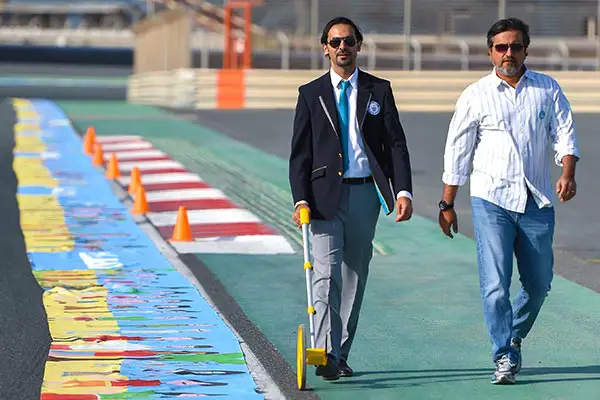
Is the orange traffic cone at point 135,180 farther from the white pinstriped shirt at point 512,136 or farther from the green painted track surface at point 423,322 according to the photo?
the white pinstriped shirt at point 512,136

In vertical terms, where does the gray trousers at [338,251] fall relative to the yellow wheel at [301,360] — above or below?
above

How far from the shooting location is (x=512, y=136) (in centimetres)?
753

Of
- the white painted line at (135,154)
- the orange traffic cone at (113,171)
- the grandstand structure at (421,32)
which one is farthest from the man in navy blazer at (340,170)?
the grandstand structure at (421,32)

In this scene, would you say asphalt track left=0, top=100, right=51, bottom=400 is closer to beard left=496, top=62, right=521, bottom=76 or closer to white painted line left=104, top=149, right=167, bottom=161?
beard left=496, top=62, right=521, bottom=76

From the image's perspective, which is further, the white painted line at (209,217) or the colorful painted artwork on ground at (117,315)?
the white painted line at (209,217)

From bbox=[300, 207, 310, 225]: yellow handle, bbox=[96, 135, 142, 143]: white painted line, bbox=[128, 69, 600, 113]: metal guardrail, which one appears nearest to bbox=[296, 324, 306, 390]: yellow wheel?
bbox=[300, 207, 310, 225]: yellow handle

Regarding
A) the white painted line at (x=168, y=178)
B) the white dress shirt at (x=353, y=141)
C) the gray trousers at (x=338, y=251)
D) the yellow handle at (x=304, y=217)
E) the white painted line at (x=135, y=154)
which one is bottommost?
the white painted line at (x=135, y=154)

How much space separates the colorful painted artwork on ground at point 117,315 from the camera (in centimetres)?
760

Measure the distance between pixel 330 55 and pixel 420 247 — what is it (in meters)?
6.12

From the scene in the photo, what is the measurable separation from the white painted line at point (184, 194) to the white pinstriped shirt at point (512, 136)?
10174 millimetres

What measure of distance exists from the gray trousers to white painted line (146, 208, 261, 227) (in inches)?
292

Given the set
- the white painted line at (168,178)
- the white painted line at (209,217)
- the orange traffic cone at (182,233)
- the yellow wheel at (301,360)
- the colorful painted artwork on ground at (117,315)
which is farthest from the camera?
the white painted line at (168,178)

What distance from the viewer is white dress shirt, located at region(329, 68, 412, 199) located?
7648 millimetres

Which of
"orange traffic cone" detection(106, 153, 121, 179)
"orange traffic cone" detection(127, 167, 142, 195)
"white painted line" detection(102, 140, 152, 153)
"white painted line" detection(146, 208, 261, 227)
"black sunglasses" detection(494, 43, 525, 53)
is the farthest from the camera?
"white painted line" detection(102, 140, 152, 153)
